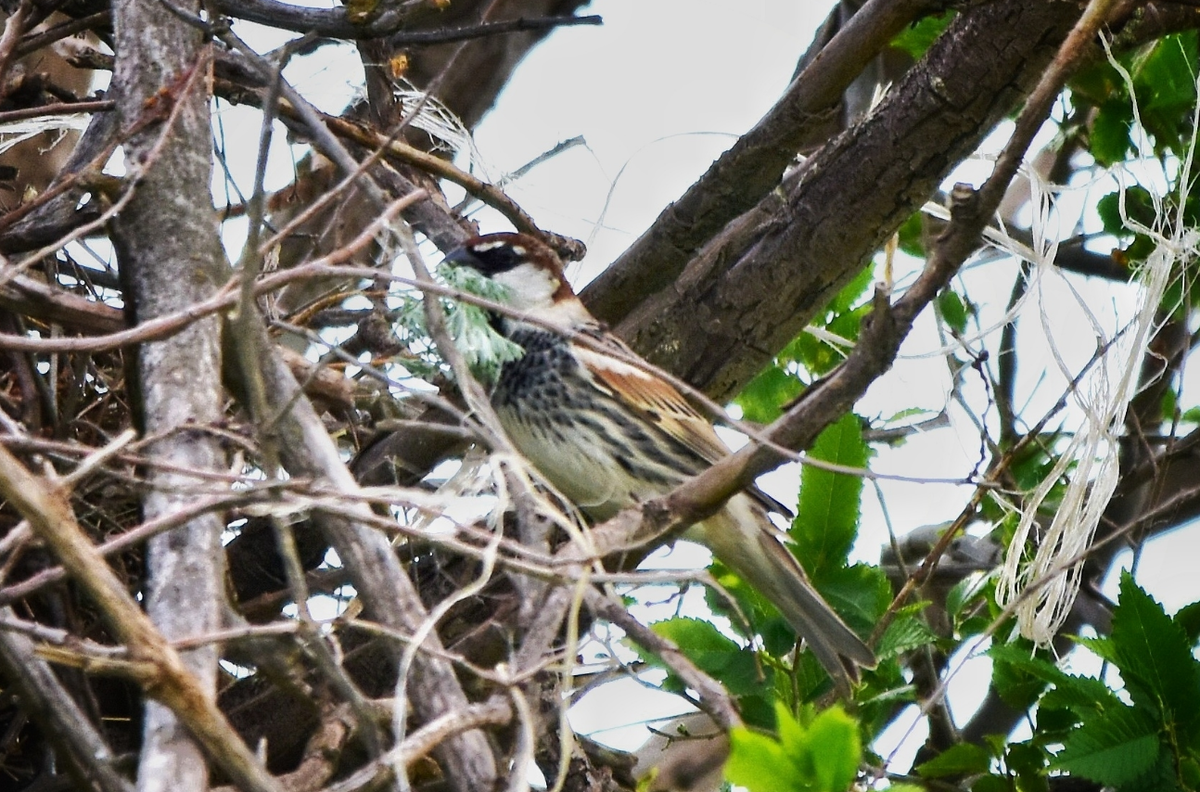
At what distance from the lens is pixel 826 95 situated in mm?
2535

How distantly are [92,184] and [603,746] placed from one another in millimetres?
1313

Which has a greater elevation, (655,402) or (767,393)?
(767,393)

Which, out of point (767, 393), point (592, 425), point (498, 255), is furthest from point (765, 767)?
point (767, 393)

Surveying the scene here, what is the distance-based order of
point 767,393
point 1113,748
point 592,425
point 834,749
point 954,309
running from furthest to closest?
point 954,309
point 767,393
point 592,425
point 1113,748
point 834,749

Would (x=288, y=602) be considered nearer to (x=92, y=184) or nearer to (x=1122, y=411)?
(x=92, y=184)

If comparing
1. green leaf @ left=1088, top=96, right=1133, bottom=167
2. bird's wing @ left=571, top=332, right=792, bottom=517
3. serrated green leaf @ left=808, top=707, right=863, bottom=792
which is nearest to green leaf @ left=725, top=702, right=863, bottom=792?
serrated green leaf @ left=808, top=707, right=863, bottom=792

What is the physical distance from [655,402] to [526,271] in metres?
0.36

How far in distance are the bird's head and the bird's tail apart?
48cm


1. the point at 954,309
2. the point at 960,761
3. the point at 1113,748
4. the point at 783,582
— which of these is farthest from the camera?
the point at 954,309

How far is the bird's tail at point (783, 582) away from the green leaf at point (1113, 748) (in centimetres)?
36

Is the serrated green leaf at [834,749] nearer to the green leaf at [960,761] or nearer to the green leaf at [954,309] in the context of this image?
the green leaf at [960,761]

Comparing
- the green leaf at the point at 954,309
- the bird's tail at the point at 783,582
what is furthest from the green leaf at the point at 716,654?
the green leaf at the point at 954,309

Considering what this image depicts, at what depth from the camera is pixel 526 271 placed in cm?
290

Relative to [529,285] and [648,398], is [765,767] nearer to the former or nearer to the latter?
[648,398]
